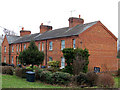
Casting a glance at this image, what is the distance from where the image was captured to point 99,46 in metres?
25.4

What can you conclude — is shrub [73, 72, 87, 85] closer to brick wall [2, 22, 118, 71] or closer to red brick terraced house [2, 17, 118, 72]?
red brick terraced house [2, 17, 118, 72]

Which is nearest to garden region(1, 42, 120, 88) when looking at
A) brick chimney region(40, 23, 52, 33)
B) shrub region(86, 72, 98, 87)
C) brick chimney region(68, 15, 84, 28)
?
shrub region(86, 72, 98, 87)

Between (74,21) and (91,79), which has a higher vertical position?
(74,21)

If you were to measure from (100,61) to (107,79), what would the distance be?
45.7ft

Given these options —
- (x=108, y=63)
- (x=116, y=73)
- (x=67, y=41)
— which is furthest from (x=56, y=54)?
(x=116, y=73)

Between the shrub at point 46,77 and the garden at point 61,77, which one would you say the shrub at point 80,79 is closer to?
the garden at point 61,77

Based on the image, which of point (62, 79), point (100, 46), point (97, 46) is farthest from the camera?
point (100, 46)

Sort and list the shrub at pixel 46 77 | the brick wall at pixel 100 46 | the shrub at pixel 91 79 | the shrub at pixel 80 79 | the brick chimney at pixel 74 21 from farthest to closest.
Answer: the brick chimney at pixel 74 21 < the brick wall at pixel 100 46 < the shrub at pixel 46 77 < the shrub at pixel 80 79 < the shrub at pixel 91 79

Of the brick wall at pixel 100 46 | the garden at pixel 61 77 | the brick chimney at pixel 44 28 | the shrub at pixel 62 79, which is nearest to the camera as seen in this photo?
the garden at pixel 61 77

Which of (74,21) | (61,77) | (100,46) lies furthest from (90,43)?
(61,77)

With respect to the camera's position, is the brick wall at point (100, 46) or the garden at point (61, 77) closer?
the garden at point (61, 77)

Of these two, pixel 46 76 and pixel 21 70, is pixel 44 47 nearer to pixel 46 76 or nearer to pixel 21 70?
pixel 21 70

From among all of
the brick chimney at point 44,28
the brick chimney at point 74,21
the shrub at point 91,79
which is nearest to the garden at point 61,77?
the shrub at point 91,79

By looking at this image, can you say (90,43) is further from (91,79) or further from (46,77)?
(91,79)
